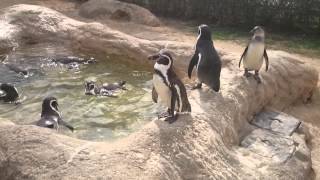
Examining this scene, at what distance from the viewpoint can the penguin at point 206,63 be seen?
6.10 meters

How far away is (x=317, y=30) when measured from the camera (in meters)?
12.3

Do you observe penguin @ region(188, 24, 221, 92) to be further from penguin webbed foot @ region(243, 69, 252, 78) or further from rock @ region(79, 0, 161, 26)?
rock @ region(79, 0, 161, 26)

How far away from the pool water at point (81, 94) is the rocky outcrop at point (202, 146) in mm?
1096

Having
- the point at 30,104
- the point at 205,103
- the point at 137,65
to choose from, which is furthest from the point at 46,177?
the point at 137,65

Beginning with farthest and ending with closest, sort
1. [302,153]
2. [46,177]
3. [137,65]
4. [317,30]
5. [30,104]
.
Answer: [317,30] < [137,65] < [30,104] < [302,153] < [46,177]

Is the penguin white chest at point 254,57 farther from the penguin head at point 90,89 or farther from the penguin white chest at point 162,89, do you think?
the penguin head at point 90,89

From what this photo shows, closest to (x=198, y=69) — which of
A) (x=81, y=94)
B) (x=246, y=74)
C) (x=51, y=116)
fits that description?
(x=246, y=74)

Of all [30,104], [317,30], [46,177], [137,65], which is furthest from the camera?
[317,30]

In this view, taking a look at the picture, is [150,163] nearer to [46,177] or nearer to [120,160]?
[120,160]

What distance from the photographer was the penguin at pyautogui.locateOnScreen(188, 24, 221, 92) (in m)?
Answer: 6.10

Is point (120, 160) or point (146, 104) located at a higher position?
point (120, 160)

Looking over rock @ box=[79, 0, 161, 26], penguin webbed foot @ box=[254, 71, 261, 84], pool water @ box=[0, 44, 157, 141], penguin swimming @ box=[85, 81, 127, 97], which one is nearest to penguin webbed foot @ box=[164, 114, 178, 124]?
pool water @ box=[0, 44, 157, 141]

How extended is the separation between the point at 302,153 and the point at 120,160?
2376mm

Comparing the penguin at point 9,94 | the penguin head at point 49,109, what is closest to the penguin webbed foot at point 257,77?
the penguin head at point 49,109
